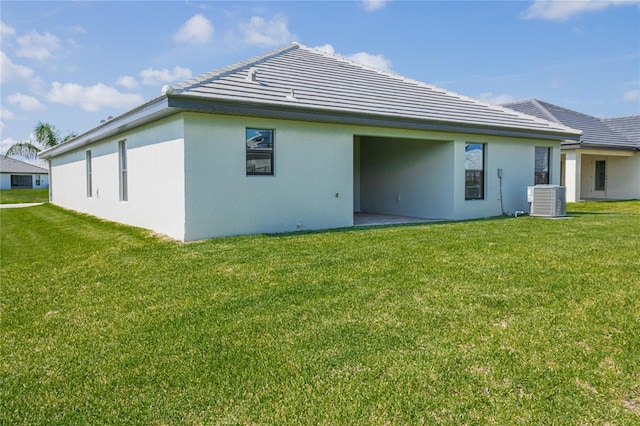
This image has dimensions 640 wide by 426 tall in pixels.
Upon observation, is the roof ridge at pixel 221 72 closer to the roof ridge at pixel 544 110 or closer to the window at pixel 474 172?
Result: the window at pixel 474 172

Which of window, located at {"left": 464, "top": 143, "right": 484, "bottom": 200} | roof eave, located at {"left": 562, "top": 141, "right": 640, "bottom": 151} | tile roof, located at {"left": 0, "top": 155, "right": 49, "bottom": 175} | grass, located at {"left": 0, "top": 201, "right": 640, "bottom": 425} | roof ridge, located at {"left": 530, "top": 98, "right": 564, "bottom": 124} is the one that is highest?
roof ridge, located at {"left": 530, "top": 98, "right": 564, "bottom": 124}

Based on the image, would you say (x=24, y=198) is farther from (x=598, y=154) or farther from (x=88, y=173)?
(x=598, y=154)

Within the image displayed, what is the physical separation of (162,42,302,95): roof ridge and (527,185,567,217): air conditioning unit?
8.09 meters

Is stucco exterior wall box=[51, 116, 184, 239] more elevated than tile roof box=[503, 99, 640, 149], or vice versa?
tile roof box=[503, 99, 640, 149]

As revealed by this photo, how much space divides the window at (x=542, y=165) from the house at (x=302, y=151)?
0.39ft

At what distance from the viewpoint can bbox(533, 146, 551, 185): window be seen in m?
14.7

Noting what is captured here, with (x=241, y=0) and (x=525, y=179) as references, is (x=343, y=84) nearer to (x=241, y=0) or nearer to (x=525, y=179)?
(x=241, y=0)

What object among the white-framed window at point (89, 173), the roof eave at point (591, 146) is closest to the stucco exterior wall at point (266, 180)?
the white-framed window at point (89, 173)

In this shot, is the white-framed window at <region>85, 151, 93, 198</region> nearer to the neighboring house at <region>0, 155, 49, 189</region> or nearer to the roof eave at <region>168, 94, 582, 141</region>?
the roof eave at <region>168, 94, 582, 141</region>

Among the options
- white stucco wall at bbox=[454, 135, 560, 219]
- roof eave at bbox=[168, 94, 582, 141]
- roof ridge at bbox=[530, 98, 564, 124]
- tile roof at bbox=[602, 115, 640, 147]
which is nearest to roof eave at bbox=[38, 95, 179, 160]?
roof eave at bbox=[168, 94, 582, 141]

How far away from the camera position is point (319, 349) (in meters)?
3.88

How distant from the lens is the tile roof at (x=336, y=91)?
952 centimetres

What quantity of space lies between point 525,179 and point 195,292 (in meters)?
12.0

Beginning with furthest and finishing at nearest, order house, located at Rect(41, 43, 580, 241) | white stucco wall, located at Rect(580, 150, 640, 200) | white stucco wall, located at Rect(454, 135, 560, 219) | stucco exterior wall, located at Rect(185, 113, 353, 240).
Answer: white stucco wall, located at Rect(580, 150, 640, 200) < white stucco wall, located at Rect(454, 135, 560, 219) < house, located at Rect(41, 43, 580, 241) < stucco exterior wall, located at Rect(185, 113, 353, 240)
